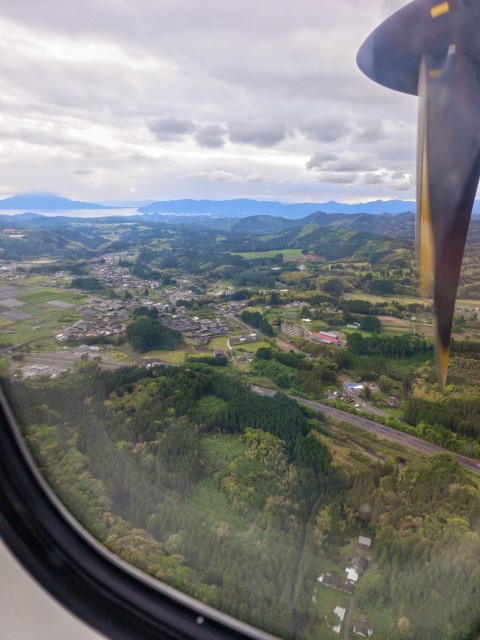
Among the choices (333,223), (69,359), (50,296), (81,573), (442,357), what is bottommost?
(69,359)

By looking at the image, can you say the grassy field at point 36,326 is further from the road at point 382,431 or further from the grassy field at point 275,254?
the grassy field at point 275,254

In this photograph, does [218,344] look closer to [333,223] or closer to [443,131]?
[443,131]

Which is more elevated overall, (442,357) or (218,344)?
(442,357)

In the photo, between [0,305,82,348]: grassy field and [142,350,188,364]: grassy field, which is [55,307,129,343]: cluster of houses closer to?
[0,305,82,348]: grassy field

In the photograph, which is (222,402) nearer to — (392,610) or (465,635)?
(392,610)

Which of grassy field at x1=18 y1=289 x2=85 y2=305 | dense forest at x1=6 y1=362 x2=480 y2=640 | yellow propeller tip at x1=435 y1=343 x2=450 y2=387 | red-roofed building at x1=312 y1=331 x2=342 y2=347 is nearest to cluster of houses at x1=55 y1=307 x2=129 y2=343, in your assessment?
grassy field at x1=18 y1=289 x2=85 y2=305

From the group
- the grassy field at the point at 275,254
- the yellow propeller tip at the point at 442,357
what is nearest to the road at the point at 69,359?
the yellow propeller tip at the point at 442,357

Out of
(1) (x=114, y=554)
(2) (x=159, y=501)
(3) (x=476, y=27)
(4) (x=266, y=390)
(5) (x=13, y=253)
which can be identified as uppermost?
(3) (x=476, y=27)

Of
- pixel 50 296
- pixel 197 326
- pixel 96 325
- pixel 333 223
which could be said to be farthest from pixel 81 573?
pixel 333 223

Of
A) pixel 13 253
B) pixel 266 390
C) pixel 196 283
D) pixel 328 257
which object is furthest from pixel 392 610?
pixel 328 257
